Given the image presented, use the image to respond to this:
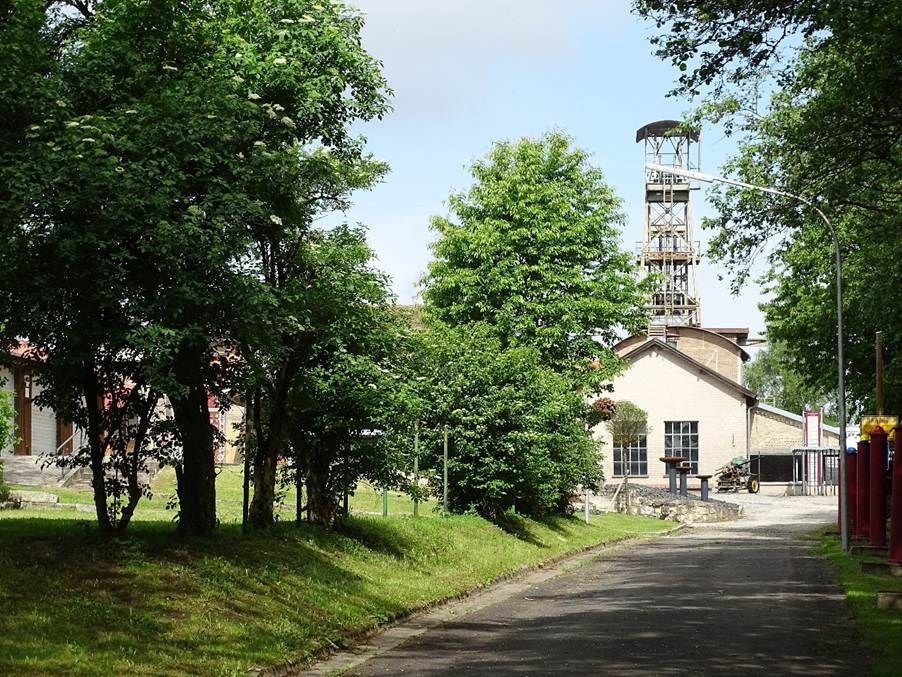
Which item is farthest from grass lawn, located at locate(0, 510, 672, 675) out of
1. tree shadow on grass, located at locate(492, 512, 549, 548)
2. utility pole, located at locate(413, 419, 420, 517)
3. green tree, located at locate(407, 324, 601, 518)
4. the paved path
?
tree shadow on grass, located at locate(492, 512, 549, 548)

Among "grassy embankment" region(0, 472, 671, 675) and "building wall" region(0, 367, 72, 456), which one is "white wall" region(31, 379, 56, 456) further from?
"grassy embankment" region(0, 472, 671, 675)

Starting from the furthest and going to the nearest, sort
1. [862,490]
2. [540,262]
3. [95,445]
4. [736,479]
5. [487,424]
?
→ [736,479] → [540,262] → [862,490] → [487,424] → [95,445]

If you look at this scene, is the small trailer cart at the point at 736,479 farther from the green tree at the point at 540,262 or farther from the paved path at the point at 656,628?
the paved path at the point at 656,628

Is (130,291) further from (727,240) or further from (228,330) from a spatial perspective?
(727,240)

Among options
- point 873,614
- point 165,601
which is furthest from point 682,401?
point 165,601

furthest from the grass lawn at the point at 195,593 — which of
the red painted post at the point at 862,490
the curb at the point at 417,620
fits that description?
the red painted post at the point at 862,490

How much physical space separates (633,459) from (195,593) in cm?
5861

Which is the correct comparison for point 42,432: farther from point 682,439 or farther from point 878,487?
point 682,439

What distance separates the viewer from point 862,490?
1230 inches

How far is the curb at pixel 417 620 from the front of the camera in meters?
12.8

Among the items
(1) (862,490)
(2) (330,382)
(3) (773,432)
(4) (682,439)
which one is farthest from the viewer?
(3) (773,432)

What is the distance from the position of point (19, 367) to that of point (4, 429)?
1110cm

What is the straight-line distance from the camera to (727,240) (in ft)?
88.8

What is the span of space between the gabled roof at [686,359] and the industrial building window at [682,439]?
280 cm
